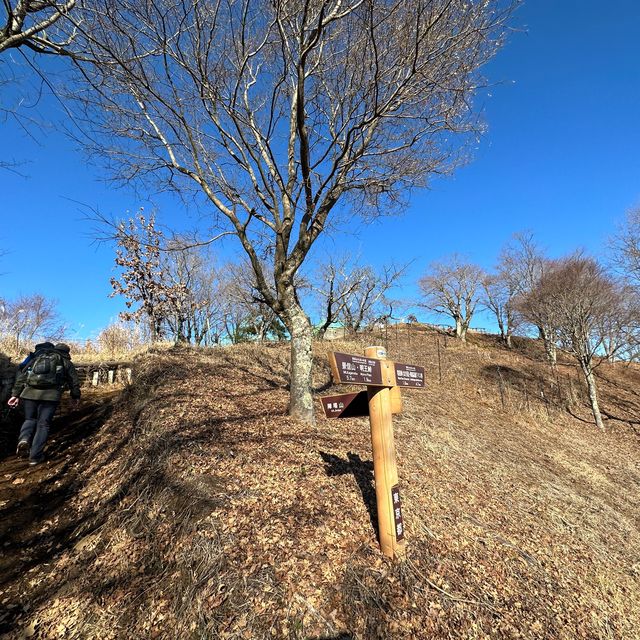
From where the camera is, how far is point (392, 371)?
345 cm

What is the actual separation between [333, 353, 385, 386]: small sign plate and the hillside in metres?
1.66

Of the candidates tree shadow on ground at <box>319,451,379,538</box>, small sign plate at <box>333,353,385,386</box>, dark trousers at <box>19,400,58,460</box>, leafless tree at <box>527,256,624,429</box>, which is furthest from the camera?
leafless tree at <box>527,256,624,429</box>

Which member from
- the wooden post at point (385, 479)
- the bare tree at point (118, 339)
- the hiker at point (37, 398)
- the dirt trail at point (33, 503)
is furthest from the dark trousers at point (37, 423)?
the bare tree at point (118, 339)

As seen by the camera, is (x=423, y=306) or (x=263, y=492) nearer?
(x=263, y=492)

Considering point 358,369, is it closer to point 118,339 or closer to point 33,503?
point 33,503

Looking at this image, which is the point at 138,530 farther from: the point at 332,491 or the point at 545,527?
the point at 545,527

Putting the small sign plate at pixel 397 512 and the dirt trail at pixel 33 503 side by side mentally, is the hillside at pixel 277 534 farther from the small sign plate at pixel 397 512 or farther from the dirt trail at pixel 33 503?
the small sign plate at pixel 397 512

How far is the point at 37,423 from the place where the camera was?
218 inches

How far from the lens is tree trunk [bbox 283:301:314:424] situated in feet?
20.3

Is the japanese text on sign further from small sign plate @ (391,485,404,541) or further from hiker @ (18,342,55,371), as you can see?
hiker @ (18,342,55,371)

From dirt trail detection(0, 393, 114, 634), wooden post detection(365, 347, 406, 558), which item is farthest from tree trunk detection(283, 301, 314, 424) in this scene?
dirt trail detection(0, 393, 114, 634)

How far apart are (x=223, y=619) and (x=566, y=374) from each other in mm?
21479

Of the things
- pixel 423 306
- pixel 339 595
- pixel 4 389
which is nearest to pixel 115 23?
pixel 339 595

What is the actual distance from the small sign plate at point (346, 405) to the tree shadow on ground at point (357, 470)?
125cm
